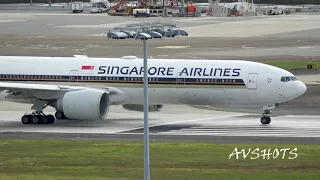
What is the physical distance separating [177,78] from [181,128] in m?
2.84

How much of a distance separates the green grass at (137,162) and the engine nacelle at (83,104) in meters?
5.59

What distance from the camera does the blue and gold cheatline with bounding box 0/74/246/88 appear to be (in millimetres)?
52062

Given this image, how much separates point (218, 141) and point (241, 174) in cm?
929

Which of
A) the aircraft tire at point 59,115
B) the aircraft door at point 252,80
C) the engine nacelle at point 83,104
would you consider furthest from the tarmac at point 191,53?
the aircraft door at point 252,80

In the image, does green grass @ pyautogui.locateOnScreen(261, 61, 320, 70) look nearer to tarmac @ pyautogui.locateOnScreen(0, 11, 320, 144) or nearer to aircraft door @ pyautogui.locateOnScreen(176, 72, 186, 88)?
tarmac @ pyautogui.locateOnScreen(0, 11, 320, 144)

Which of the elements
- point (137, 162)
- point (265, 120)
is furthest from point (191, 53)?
point (137, 162)

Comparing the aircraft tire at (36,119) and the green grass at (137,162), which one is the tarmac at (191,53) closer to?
the aircraft tire at (36,119)

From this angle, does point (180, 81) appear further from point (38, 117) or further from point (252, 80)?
point (38, 117)

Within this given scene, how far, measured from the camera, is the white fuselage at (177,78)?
5191 centimetres

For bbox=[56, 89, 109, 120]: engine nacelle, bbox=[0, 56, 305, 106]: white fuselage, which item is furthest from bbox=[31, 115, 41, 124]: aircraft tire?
bbox=[0, 56, 305, 106]: white fuselage

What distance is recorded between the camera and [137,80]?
5303cm

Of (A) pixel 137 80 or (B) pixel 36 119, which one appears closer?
(A) pixel 137 80

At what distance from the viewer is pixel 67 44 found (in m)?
108

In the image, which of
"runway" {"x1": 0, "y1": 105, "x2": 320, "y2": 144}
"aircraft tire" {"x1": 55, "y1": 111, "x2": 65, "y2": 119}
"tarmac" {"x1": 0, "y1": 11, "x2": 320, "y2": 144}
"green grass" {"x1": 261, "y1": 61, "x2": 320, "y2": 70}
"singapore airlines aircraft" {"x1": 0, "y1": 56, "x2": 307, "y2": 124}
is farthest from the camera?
"green grass" {"x1": 261, "y1": 61, "x2": 320, "y2": 70}
